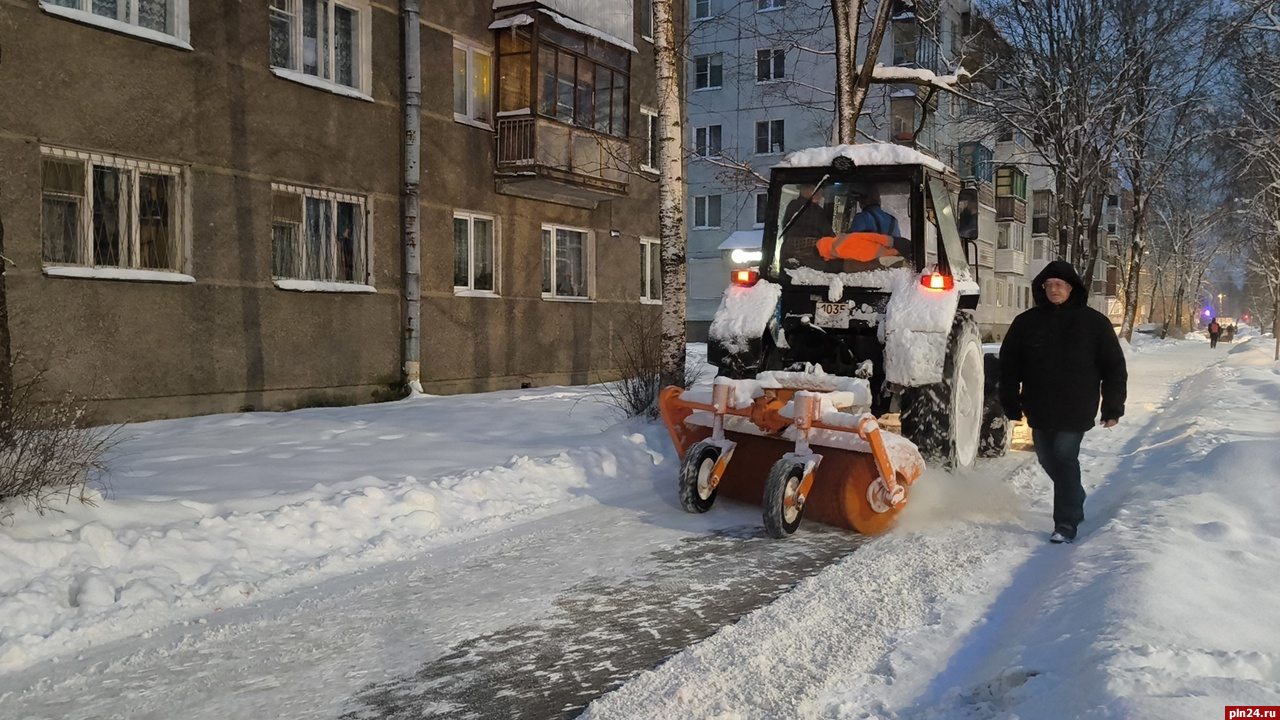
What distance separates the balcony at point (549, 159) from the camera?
16312mm

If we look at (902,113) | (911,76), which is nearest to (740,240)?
(902,113)

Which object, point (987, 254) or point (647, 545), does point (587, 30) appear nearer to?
point (647, 545)

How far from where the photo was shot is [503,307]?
16906mm

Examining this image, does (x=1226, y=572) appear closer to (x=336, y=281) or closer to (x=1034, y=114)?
(x=336, y=281)

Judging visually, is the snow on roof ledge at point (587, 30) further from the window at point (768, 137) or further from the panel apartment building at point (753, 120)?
the window at point (768, 137)

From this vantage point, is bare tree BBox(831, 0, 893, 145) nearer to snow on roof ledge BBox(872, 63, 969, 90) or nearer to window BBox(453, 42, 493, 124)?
snow on roof ledge BBox(872, 63, 969, 90)

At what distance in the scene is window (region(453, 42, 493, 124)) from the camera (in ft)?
52.9

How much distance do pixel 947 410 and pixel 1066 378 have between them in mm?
1078

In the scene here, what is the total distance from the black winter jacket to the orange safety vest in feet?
5.09

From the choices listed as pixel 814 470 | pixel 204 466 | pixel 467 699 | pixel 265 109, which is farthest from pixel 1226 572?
pixel 265 109

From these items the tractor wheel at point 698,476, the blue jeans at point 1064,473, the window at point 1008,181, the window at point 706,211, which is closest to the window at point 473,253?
the tractor wheel at point 698,476

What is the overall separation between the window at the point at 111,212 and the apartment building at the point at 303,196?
24 millimetres

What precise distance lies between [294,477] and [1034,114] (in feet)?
80.3

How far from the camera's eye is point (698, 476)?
6.67 m
